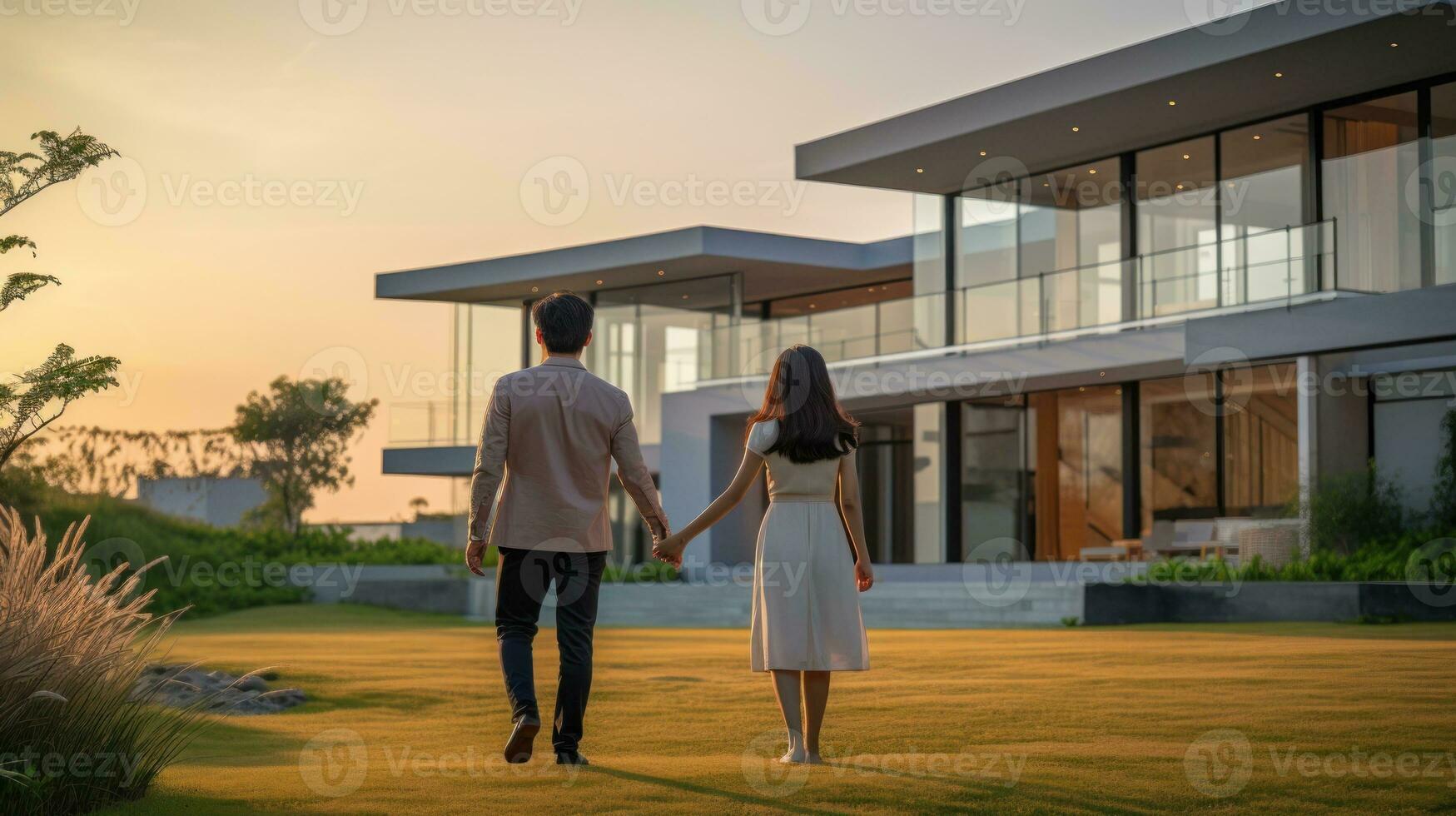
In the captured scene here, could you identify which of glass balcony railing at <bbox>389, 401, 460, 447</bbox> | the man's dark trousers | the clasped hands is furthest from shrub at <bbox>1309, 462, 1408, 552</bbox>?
glass balcony railing at <bbox>389, 401, 460, 447</bbox>

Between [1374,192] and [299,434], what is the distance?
41.5 metres

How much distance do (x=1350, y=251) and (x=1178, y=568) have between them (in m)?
5.47

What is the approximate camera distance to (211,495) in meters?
52.6

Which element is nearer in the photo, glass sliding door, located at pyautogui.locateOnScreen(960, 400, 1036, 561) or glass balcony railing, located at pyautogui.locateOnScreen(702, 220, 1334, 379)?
glass balcony railing, located at pyautogui.locateOnScreen(702, 220, 1334, 379)

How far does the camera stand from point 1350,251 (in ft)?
72.1

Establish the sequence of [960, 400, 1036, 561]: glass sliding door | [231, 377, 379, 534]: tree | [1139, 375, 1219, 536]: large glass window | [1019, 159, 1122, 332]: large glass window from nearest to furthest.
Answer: [1139, 375, 1219, 536]: large glass window < [1019, 159, 1122, 332]: large glass window < [960, 400, 1036, 561]: glass sliding door < [231, 377, 379, 534]: tree

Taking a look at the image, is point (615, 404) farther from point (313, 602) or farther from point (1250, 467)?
point (313, 602)

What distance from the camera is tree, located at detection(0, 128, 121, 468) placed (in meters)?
8.34

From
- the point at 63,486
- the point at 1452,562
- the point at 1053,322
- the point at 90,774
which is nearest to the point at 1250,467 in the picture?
the point at 1053,322

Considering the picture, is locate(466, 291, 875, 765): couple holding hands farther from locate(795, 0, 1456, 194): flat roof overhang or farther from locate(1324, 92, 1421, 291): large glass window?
locate(1324, 92, 1421, 291): large glass window

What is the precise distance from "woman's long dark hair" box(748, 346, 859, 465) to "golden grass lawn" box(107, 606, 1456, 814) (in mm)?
1313

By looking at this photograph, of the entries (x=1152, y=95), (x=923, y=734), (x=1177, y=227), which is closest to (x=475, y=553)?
(x=923, y=734)

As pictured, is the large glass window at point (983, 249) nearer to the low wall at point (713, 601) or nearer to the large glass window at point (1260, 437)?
the large glass window at point (1260, 437)

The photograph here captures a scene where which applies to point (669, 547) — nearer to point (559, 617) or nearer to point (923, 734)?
point (559, 617)
